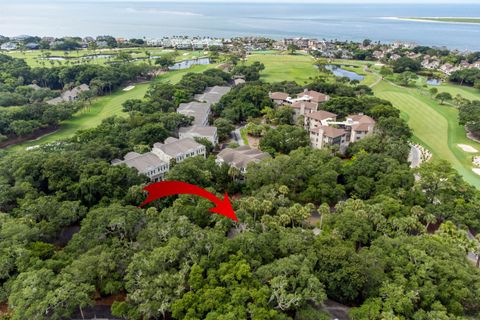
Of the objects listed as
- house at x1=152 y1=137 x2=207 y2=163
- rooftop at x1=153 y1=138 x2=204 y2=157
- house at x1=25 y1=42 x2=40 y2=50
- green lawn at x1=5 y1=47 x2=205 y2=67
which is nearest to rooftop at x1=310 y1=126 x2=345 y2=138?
house at x1=152 y1=137 x2=207 y2=163

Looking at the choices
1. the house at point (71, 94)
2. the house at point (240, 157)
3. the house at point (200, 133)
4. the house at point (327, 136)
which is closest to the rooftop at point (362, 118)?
the house at point (327, 136)

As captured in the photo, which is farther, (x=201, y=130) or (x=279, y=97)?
(x=279, y=97)

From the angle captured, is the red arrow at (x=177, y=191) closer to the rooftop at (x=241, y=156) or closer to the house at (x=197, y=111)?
the rooftop at (x=241, y=156)

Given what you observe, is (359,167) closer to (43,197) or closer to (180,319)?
(180,319)

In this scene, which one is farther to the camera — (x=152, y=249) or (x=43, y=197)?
(x=43, y=197)

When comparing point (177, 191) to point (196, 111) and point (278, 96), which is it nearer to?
point (196, 111)

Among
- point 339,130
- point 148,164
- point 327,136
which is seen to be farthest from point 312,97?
point 148,164

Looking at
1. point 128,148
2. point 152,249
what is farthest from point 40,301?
point 128,148
